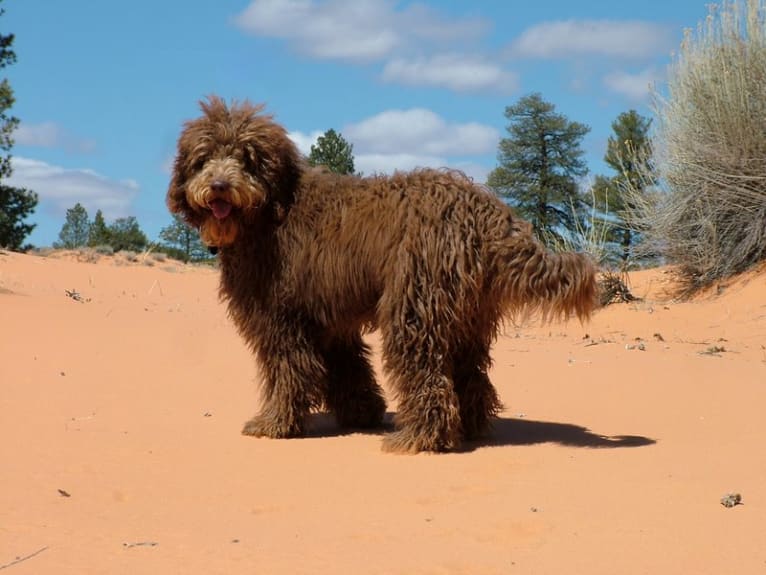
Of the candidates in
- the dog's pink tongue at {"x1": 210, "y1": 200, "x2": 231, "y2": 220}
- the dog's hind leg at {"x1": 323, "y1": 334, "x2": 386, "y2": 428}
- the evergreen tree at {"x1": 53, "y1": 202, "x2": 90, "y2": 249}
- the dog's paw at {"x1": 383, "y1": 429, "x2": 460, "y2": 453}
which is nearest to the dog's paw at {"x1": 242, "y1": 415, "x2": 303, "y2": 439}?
the dog's hind leg at {"x1": 323, "y1": 334, "x2": 386, "y2": 428}

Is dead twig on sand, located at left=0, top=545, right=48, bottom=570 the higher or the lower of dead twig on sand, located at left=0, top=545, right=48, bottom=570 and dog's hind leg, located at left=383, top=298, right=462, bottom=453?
the lower

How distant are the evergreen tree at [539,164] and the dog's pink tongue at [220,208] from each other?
2552 centimetres

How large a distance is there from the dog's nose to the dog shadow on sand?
206 cm

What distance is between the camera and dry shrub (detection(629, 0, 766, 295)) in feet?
58.2

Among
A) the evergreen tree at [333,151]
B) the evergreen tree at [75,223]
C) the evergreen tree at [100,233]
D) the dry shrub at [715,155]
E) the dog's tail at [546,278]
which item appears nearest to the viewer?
the dog's tail at [546,278]

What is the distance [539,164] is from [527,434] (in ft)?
89.1

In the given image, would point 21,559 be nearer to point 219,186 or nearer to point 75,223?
point 219,186

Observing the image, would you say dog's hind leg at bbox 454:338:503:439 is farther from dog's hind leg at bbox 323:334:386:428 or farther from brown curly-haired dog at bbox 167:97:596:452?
dog's hind leg at bbox 323:334:386:428

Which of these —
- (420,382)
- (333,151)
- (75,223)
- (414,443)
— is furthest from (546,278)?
(75,223)

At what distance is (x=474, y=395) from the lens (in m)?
7.14

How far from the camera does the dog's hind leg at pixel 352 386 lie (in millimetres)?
7758

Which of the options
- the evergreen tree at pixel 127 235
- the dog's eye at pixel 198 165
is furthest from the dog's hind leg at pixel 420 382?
the evergreen tree at pixel 127 235

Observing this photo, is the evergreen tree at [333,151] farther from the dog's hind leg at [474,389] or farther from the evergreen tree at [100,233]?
the dog's hind leg at [474,389]

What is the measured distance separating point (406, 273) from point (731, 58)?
46.4 feet
